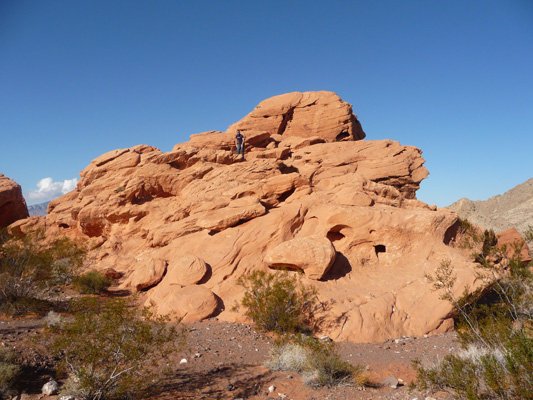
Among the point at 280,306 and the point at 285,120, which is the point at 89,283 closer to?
the point at 280,306

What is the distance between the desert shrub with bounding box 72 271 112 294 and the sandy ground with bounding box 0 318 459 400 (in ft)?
17.1

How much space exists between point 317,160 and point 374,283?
1102 centimetres

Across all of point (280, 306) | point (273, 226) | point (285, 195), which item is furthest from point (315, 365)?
point (285, 195)

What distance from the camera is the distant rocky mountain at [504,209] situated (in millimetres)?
46656

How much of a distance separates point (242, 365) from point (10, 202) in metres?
30.0

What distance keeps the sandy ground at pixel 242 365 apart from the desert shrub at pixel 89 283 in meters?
5.21

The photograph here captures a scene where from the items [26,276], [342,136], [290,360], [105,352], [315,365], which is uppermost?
[342,136]

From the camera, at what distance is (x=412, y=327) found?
12.2 m

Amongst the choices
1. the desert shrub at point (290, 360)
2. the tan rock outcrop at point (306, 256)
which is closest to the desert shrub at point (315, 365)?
the desert shrub at point (290, 360)

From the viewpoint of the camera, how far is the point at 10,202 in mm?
28906

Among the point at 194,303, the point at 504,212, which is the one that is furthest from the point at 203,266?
the point at 504,212

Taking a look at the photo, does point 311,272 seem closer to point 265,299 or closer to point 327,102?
Answer: point 265,299

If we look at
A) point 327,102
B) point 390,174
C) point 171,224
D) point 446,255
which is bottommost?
point 446,255

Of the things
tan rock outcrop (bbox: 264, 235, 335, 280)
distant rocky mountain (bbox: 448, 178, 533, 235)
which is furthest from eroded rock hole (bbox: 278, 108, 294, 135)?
distant rocky mountain (bbox: 448, 178, 533, 235)
